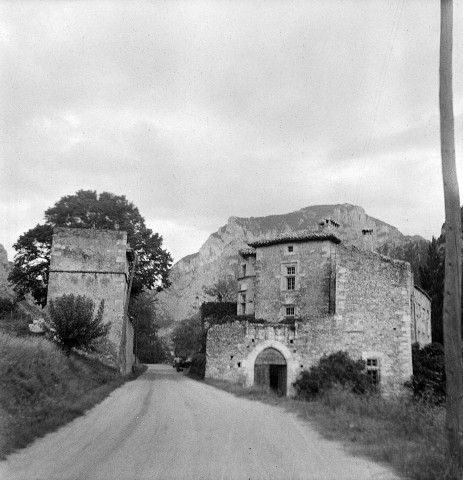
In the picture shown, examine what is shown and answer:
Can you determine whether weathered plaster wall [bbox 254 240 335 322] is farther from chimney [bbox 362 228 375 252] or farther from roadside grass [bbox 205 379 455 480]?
roadside grass [bbox 205 379 455 480]

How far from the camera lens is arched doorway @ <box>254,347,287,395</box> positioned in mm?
26370

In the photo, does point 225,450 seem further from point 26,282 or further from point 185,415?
point 26,282

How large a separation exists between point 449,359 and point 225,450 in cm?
380

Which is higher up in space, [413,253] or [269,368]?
[413,253]

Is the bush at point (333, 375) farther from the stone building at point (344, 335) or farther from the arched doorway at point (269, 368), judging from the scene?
the arched doorway at point (269, 368)

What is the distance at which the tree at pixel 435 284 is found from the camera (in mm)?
43062

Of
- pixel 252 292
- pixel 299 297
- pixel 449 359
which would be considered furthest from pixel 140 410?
pixel 252 292

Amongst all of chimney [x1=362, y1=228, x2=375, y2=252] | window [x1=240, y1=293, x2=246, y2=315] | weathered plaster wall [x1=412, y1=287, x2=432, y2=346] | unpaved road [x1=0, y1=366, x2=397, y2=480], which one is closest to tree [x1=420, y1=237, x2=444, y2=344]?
weathered plaster wall [x1=412, y1=287, x2=432, y2=346]

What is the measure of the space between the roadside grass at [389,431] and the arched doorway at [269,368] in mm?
11558

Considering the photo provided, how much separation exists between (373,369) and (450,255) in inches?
801

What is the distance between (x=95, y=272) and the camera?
27797 mm

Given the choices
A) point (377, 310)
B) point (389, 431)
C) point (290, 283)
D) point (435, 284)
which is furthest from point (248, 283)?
point (389, 431)

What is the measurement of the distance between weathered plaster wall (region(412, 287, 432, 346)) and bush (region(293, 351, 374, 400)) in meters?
7.19

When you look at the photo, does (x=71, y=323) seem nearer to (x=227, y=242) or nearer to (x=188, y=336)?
(x=188, y=336)
